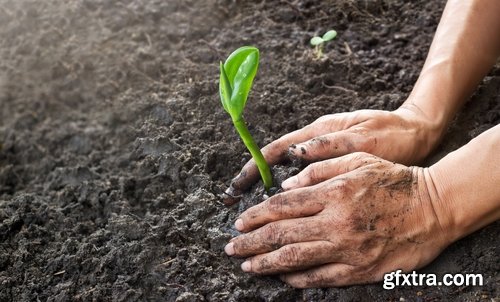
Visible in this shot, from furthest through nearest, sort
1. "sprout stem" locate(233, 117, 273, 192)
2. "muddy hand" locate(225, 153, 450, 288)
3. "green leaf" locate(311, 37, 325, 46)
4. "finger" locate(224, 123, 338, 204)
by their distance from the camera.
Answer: "green leaf" locate(311, 37, 325, 46) < "finger" locate(224, 123, 338, 204) < "sprout stem" locate(233, 117, 273, 192) < "muddy hand" locate(225, 153, 450, 288)

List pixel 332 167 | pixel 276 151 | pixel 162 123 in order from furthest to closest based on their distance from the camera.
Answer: pixel 162 123 < pixel 276 151 < pixel 332 167

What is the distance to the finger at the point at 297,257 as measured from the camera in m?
1.28

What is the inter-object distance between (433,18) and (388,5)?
0.57 feet

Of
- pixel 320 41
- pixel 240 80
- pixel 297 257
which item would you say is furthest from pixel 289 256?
pixel 320 41

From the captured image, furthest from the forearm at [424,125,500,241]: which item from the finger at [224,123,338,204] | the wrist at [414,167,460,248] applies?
the finger at [224,123,338,204]

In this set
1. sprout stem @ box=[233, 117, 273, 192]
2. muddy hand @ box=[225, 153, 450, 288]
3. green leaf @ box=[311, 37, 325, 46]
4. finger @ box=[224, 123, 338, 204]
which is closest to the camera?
muddy hand @ box=[225, 153, 450, 288]

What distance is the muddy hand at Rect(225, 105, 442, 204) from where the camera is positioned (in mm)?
Result: 1469

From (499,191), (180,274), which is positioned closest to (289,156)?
(180,274)

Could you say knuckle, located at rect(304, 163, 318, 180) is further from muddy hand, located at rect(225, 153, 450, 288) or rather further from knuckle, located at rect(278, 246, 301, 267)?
knuckle, located at rect(278, 246, 301, 267)

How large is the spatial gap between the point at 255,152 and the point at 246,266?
26 centimetres

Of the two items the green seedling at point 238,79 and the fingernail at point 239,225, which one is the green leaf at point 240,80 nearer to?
the green seedling at point 238,79

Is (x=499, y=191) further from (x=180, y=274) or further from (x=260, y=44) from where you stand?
(x=260, y=44)

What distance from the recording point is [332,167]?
1375 mm

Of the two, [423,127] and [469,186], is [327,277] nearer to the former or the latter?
[469,186]
